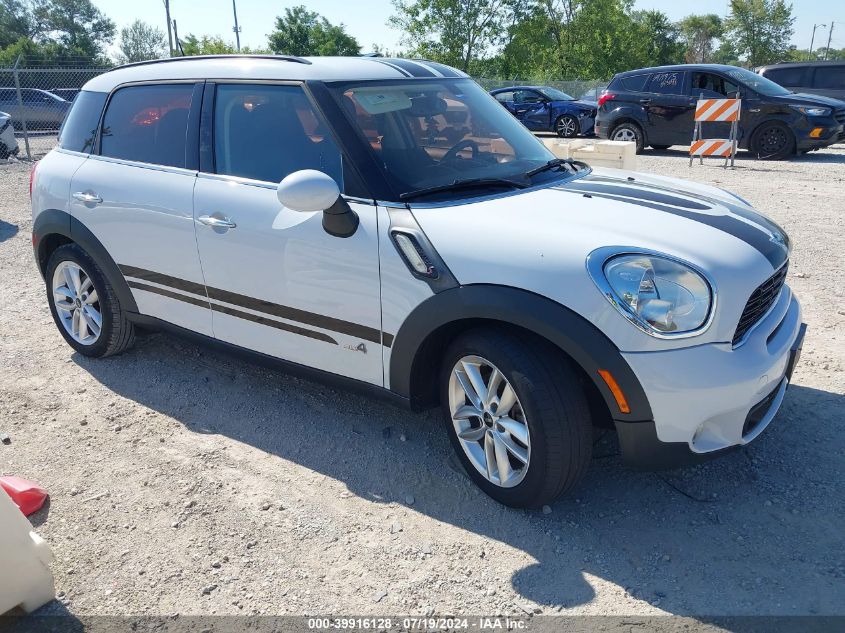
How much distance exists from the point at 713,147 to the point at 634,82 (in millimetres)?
2678

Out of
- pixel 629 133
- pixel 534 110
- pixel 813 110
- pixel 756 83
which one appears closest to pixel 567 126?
pixel 534 110

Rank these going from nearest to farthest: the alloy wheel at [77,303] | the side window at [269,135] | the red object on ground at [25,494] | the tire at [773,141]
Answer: the red object on ground at [25,494], the side window at [269,135], the alloy wheel at [77,303], the tire at [773,141]

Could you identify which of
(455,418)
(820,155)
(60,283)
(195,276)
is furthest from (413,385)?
(820,155)

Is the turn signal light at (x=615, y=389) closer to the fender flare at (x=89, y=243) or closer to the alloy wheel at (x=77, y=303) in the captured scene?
the fender flare at (x=89, y=243)

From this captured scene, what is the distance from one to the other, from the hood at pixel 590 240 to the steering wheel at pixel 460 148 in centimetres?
42

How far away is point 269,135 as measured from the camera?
11.5 feet

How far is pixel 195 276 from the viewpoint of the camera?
375 centimetres

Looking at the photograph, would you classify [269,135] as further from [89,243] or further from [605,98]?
[605,98]

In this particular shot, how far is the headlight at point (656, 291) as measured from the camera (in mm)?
2516

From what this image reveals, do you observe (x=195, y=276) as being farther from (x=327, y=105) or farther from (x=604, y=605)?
(x=604, y=605)

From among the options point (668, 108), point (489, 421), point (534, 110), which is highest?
point (668, 108)

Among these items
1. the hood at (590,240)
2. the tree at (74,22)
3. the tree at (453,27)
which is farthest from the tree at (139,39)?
the hood at (590,240)

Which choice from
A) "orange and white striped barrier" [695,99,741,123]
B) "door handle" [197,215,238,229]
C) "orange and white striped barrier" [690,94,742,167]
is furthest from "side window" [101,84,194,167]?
"orange and white striped barrier" [695,99,741,123]

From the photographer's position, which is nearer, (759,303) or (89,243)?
(759,303)
